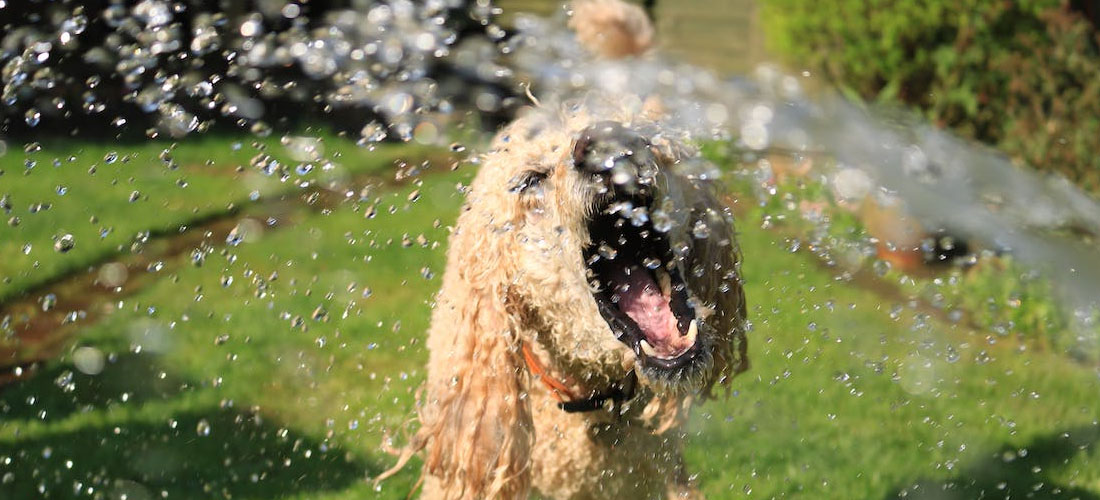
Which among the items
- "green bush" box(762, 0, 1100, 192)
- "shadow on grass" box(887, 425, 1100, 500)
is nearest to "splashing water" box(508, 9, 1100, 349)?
"green bush" box(762, 0, 1100, 192)

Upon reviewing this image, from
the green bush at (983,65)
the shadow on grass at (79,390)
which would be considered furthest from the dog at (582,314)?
the green bush at (983,65)

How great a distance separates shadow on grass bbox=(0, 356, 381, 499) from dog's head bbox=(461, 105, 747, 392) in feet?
4.85

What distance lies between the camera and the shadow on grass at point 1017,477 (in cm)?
386

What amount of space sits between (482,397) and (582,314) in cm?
35

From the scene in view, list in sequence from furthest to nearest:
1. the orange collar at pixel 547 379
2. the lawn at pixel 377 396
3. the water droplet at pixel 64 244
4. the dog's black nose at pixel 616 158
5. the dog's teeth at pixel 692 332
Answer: the water droplet at pixel 64 244 → the lawn at pixel 377 396 → the orange collar at pixel 547 379 → the dog's teeth at pixel 692 332 → the dog's black nose at pixel 616 158

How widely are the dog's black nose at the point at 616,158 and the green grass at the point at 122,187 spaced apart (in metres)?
3.71

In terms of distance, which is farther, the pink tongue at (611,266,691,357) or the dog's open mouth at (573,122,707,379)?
the pink tongue at (611,266,691,357)

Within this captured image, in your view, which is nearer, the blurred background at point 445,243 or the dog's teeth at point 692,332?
the dog's teeth at point 692,332

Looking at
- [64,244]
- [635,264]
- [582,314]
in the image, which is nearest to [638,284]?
[635,264]

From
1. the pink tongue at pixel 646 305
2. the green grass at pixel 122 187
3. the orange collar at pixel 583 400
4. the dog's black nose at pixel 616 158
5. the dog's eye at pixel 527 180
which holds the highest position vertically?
the dog's black nose at pixel 616 158

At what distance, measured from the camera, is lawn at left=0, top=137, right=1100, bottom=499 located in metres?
3.65

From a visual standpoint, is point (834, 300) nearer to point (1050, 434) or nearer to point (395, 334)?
point (1050, 434)

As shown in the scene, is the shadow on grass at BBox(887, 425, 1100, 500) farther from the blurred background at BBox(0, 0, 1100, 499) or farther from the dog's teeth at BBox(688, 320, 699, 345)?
the dog's teeth at BBox(688, 320, 699, 345)

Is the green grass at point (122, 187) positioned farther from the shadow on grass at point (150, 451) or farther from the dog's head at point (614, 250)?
the dog's head at point (614, 250)
